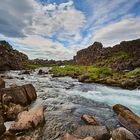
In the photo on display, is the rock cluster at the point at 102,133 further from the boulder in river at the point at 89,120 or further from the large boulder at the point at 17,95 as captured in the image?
the large boulder at the point at 17,95

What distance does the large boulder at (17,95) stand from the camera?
652 inches

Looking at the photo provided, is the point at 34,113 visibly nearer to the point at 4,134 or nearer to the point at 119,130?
the point at 4,134

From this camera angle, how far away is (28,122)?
40.2ft

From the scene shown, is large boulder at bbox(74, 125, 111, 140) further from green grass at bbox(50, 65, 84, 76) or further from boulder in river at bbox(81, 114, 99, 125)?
green grass at bbox(50, 65, 84, 76)

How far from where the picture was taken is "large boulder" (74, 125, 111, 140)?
1103 centimetres

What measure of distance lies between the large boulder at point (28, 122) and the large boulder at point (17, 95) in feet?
13.3

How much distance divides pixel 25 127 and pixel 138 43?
130529 mm

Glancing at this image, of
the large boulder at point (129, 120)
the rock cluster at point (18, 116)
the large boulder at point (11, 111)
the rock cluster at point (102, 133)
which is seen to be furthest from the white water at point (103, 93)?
the rock cluster at point (102, 133)

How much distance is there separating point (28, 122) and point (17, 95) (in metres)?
5.61

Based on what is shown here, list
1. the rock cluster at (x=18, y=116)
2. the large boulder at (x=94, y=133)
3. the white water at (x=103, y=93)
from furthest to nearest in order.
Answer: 1. the white water at (x=103, y=93)
2. the rock cluster at (x=18, y=116)
3. the large boulder at (x=94, y=133)

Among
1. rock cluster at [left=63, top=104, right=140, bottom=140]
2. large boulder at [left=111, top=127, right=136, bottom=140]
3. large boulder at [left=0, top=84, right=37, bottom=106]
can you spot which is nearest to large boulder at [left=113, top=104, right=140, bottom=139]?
rock cluster at [left=63, top=104, right=140, bottom=140]

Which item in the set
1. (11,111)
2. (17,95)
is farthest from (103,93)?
(11,111)

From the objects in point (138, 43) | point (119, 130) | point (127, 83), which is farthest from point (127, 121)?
point (138, 43)

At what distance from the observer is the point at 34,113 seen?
43.2 ft
